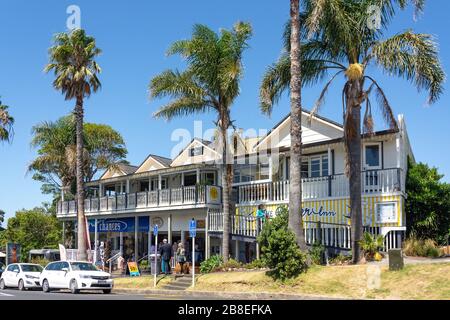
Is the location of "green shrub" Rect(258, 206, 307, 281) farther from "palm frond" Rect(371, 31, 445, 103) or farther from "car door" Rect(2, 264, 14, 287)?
"car door" Rect(2, 264, 14, 287)

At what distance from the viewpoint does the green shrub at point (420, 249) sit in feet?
78.7

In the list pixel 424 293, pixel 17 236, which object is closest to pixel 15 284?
pixel 424 293

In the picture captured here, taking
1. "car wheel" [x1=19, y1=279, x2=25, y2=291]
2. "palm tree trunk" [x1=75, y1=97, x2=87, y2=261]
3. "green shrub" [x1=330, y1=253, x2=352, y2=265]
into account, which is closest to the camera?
"green shrub" [x1=330, y1=253, x2=352, y2=265]

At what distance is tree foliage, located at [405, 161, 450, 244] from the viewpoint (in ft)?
90.2

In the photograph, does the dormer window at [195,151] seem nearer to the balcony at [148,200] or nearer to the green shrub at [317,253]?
the balcony at [148,200]

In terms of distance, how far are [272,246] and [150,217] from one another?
17.8m

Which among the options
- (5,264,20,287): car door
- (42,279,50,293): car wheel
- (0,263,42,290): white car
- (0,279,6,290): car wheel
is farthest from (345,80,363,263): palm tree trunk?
(0,279,6,290): car wheel

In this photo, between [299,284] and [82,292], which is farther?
[82,292]

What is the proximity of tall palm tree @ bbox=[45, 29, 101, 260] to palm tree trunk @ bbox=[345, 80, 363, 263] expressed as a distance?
17.1 metres

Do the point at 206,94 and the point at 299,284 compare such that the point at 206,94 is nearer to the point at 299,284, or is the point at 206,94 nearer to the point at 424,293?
the point at 299,284

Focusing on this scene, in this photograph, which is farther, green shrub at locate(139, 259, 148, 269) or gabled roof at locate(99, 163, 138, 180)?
gabled roof at locate(99, 163, 138, 180)

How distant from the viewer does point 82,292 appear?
26.0 metres
